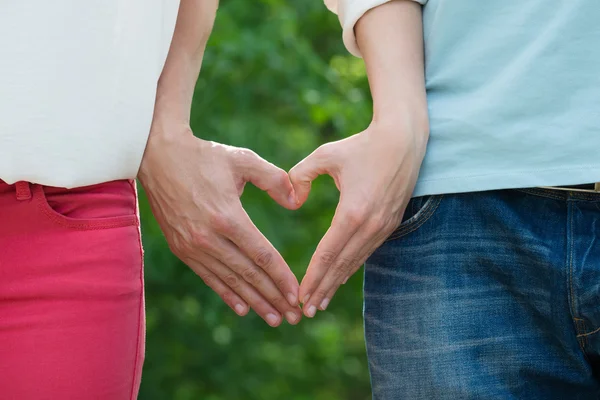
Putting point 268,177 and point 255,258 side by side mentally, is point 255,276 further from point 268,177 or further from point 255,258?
point 268,177

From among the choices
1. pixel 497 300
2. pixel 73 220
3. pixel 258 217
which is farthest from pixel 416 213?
pixel 258 217

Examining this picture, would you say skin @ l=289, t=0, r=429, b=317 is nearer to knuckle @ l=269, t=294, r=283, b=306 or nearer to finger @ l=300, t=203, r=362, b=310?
finger @ l=300, t=203, r=362, b=310

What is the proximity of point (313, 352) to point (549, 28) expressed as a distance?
304 cm

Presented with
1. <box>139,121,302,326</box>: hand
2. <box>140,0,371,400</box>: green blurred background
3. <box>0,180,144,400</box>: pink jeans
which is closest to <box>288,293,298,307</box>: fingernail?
<box>139,121,302,326</box>: hand

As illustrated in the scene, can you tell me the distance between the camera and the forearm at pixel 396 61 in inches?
62.7

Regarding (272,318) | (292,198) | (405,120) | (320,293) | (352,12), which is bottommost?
(272,318)

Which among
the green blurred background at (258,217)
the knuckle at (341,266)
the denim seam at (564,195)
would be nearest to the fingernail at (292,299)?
the knuckle at (341,266)

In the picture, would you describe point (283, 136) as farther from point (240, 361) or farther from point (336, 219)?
point (336, 219)

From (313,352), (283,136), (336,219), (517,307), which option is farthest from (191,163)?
(313,352)

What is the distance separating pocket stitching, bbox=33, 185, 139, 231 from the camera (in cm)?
151

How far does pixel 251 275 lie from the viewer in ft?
5.78

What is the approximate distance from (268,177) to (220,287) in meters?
0.22

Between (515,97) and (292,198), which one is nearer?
(515,97)

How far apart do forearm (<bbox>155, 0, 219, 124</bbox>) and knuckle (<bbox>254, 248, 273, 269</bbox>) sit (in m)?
0.26
